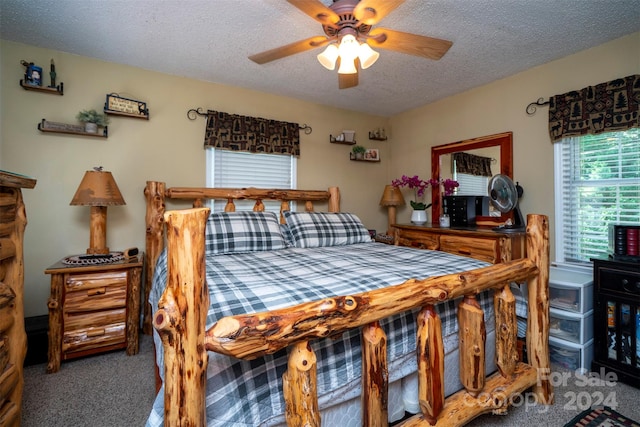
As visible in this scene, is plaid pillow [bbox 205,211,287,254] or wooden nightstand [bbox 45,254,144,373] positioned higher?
plaid pillow [bbox 205,211,287,254]

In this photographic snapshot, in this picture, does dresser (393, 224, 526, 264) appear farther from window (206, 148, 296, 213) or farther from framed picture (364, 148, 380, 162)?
window (206, 148, 296, 213)

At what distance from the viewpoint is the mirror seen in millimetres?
2768

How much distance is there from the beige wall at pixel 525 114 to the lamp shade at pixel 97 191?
3212 mm

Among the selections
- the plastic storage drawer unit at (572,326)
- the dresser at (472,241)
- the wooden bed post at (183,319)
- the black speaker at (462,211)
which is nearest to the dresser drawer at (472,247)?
the dresser at (472,241)

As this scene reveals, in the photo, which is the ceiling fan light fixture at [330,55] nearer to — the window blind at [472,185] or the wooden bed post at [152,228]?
the wooden bed post at [152,228]

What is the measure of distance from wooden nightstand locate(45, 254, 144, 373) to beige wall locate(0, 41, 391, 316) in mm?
494

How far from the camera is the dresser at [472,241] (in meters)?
2.25

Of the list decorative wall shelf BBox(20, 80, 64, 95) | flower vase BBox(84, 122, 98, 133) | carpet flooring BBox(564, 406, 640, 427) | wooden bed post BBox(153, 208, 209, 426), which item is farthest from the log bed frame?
decorative wall shelf BBox(20, 80, 64, 95)

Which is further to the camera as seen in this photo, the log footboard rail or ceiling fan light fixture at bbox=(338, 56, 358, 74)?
ceiling fan light fixture at bbox=(338, 56, 358, 74)

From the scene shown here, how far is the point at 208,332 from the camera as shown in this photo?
0.72 metres

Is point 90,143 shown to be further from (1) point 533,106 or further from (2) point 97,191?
(1) point 533,106

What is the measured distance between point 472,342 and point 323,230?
1.61 metres

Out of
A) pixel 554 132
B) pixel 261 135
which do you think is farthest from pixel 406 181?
pixel 261 135

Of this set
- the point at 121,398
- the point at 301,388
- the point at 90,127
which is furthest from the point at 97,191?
→ the point at 301,388
